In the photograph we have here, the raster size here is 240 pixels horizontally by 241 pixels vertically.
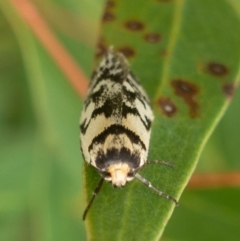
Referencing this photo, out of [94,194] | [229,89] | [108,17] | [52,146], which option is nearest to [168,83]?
[229,89]

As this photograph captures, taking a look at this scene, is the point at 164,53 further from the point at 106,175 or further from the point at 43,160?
the point at 43,160

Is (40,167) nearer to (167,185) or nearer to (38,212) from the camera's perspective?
(38,212)

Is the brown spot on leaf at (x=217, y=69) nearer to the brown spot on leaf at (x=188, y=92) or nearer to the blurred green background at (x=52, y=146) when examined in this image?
the brown spot on leaf at (x=188, y=92)

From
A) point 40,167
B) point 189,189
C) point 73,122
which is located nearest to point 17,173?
point 40,167

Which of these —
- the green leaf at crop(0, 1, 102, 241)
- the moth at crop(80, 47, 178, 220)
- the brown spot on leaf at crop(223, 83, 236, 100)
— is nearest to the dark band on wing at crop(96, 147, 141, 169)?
the moth at crop(80, 47, 178, 220)

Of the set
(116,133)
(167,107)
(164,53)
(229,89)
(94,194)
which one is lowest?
(94,194)

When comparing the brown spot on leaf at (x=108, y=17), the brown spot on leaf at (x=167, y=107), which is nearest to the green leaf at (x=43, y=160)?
the brown spot on leaf at (x=108, y=17)

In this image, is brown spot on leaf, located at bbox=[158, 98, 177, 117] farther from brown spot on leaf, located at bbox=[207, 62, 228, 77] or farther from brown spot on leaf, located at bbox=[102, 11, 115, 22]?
brown spot on leaf, located at bbox=[102, 11, 115, 22]
